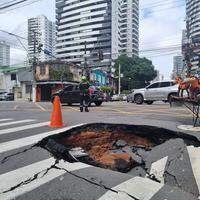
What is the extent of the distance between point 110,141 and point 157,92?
56.2 feet

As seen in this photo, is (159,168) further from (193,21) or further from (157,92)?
(193,21)

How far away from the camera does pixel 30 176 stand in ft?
15.2

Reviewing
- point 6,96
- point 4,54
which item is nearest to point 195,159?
point 6,96

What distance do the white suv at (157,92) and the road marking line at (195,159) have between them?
17.7 m

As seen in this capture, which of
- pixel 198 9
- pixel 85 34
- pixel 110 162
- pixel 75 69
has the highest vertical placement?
pixel 85 34

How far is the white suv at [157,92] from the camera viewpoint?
79.4 feet

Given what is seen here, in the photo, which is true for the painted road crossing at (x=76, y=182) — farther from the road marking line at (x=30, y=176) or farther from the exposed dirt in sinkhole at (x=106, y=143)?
the exposed dirt in sinkhole at (x=106, y=143)

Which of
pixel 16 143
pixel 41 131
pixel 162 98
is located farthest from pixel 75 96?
pixel 16 143

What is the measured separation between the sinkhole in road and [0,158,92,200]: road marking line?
0.91 meters

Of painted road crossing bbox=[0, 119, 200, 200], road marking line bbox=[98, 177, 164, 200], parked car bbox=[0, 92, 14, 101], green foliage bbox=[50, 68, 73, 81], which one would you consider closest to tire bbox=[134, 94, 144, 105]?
painted road crossing bbox=[0, 119, 200, 200]

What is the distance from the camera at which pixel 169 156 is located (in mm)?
5832

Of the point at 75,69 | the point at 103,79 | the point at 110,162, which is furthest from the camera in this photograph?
the point at 103,79

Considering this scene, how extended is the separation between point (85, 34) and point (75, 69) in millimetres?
41727

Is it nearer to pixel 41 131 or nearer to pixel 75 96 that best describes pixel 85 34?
pixel 75 96
